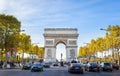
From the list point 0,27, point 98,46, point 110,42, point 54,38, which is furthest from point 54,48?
point 0,27

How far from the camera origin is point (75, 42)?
15162cm

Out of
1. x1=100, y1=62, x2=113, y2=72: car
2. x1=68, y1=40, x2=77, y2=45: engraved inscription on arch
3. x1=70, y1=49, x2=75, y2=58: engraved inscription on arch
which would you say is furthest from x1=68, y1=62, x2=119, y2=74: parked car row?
x1=68, y1=40, x2=77, y2=45: engraved inscription on arch

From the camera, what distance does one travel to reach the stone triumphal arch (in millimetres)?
150500

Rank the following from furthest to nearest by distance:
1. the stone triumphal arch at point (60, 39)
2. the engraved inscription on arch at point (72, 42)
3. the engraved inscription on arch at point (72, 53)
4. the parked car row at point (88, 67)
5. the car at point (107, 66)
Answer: the engraved inscription on arch at point (72, 42) → the stone triumphal arch at point (60, 39) → the engraved inscription on arch at point (72, 53) → the car at point (107, 66) → the parked car row at point (88, 67)

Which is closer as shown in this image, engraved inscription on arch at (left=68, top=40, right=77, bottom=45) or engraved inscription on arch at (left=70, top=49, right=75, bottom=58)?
engraved inscription on arch at (left=70, top=49, right=75, bottom=58)

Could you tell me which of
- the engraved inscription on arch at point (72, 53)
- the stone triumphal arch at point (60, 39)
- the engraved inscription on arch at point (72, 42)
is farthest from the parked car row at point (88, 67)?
the engraved inscription on arch at point (72, 42)

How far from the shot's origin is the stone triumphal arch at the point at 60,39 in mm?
150500

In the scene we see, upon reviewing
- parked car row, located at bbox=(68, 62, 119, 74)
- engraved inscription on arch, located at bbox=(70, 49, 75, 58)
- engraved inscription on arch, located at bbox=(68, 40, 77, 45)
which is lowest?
parked car row, located at bbox=(68, 62, 119, 74)

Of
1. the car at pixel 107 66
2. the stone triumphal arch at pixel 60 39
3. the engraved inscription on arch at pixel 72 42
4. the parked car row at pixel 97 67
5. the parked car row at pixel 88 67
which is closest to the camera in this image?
the parked car row at pixel 88 67

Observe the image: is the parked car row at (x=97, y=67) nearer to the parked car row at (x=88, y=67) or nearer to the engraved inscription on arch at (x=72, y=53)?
the parked car row at (x=88, y=67)

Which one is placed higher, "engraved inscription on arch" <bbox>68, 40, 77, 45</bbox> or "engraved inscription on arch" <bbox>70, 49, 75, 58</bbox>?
"engraved inscription on arch" <bbox>68, 40, 77, 45</bbox>

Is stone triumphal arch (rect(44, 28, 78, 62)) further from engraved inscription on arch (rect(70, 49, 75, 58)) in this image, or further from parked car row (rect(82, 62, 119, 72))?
parked car row (rect(82, 62, 119, 72))

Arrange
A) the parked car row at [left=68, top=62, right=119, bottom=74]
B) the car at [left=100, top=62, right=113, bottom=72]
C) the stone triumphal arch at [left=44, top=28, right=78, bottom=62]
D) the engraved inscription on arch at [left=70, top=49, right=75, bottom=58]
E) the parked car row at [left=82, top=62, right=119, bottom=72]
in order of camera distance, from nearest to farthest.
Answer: the parked car row at [left=68, top=62, right=119, bottom=74], the parked car row at [left=82, top=62, right=119, bottom=72], the car at [left=100, top=62, right=113, bottom=72], the engraved inscription on arch at [left=70, top=49, right=75, bottom=58], the stone triumphal arch at [left=44, top=28, right=78, bottom=62]

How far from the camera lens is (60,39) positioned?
154 m
